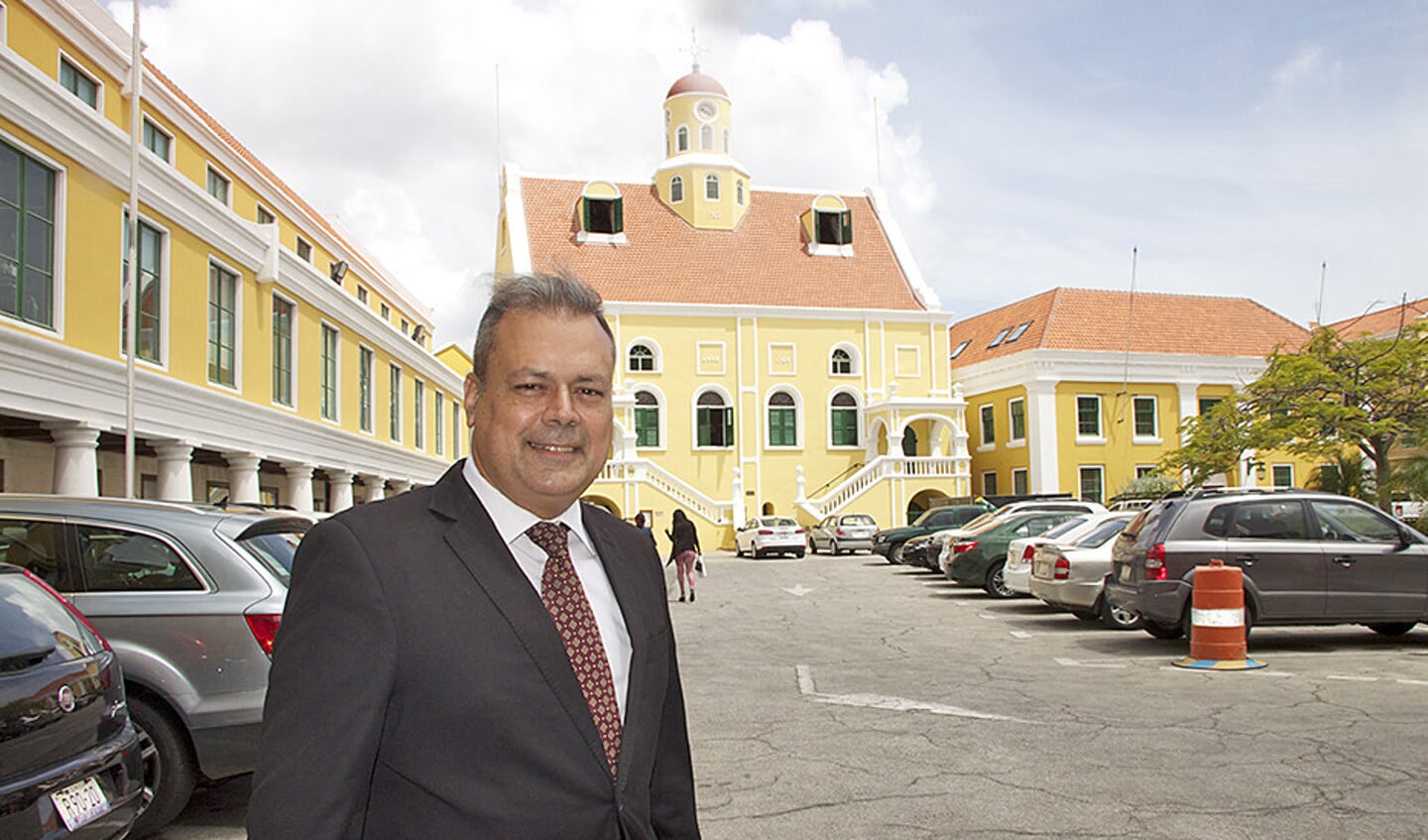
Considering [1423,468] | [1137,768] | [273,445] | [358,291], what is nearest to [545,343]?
[1137,768]

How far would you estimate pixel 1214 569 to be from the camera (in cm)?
1155

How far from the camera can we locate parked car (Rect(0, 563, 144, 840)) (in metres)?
4.28

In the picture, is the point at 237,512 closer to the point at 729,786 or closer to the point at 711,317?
the point at 729,786

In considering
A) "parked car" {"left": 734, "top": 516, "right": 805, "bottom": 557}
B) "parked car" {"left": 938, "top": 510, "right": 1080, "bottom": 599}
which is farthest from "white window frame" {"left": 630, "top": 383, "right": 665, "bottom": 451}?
"parked car" {"left": 938, "top": 510, "right": 1080, "bottom": 599}

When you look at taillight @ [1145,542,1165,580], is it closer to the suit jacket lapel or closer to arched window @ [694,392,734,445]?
the suit jacket lapel

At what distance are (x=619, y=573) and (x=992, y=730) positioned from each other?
21.3ft

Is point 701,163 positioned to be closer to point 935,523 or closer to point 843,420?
point 843,420

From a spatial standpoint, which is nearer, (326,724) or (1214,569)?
(326,724)

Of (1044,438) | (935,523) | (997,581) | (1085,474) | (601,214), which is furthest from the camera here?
(601,214)

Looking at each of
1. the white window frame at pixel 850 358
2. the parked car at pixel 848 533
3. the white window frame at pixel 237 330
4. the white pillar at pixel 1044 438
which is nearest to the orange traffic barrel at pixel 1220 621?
the white window frame at pixel 237 330

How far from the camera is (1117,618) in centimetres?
1512

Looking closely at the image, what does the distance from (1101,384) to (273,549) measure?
45.3 meters

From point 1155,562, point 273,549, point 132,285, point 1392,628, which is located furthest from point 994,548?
point 273,549

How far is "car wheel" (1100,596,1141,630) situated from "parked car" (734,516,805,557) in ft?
71.9
